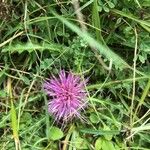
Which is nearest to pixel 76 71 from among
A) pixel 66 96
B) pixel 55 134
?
pixel 66 96

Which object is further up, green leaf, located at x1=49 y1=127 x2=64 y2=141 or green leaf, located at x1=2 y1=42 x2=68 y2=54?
green leaf, located at x1=2 y1=42 x2=68 y2=54

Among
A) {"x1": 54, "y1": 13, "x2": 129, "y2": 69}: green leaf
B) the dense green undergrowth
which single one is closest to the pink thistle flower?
the dense green undergrowth

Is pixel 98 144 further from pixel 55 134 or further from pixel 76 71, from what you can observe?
pixel 76 71

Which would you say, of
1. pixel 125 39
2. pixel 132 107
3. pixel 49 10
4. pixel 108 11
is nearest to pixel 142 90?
pixel 132 107

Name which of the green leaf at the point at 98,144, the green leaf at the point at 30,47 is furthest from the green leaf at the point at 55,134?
the green leaf at the point at 30,47

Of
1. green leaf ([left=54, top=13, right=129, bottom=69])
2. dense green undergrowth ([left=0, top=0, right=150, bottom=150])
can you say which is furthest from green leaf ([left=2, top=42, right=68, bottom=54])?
green leaf ([left=54, top=13, right=129, bottom=69])

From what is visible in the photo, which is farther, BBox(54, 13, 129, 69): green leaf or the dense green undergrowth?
the dense green undergrowth

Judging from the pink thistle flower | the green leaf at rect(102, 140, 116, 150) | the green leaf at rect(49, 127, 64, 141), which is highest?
the pink thistle flower

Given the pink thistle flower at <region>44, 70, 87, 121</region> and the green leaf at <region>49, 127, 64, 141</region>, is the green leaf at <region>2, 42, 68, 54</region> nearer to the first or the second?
the pink thistle flower at <region>44, 70, 87, 121</region>
